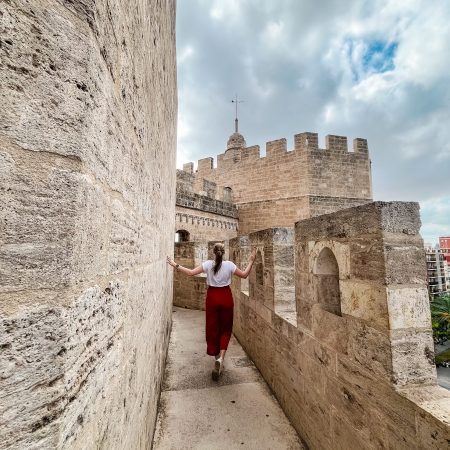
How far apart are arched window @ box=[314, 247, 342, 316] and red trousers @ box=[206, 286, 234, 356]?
151 cm

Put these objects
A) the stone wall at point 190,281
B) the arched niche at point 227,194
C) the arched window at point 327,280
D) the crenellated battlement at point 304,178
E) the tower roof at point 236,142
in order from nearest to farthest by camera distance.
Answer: the arched window at point 327,280 < the stone wall at point 190,281 < the crenellated battlement at point 304,178 < the arched niche at point 227,194 < the tower roof at point 236,142

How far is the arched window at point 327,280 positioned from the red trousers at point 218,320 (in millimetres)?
1509

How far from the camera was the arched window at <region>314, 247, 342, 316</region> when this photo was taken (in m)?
2.04

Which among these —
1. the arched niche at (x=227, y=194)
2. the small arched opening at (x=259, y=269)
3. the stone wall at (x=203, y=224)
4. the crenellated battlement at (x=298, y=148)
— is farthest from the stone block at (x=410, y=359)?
the arched niche at (x=227, y=194)

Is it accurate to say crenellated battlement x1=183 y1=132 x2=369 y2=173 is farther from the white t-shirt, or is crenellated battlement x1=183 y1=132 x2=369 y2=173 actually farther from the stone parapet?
the white t-shirt

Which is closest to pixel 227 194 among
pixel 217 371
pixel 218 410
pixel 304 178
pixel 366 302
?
pixel 304 178

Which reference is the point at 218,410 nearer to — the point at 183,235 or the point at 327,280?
the point at 327,280

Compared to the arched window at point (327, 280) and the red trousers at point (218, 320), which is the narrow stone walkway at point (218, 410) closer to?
the red trousers at point (218, 320)

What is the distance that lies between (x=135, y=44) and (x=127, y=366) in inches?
52.9

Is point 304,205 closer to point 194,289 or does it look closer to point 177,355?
point 194,289

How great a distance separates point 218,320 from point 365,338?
6.89 feet

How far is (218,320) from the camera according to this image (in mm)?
3348

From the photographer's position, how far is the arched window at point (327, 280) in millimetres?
2041

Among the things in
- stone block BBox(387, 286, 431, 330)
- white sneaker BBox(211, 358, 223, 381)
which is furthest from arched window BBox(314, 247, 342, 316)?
white sneaker BBox(211, 358, 223, 381)
